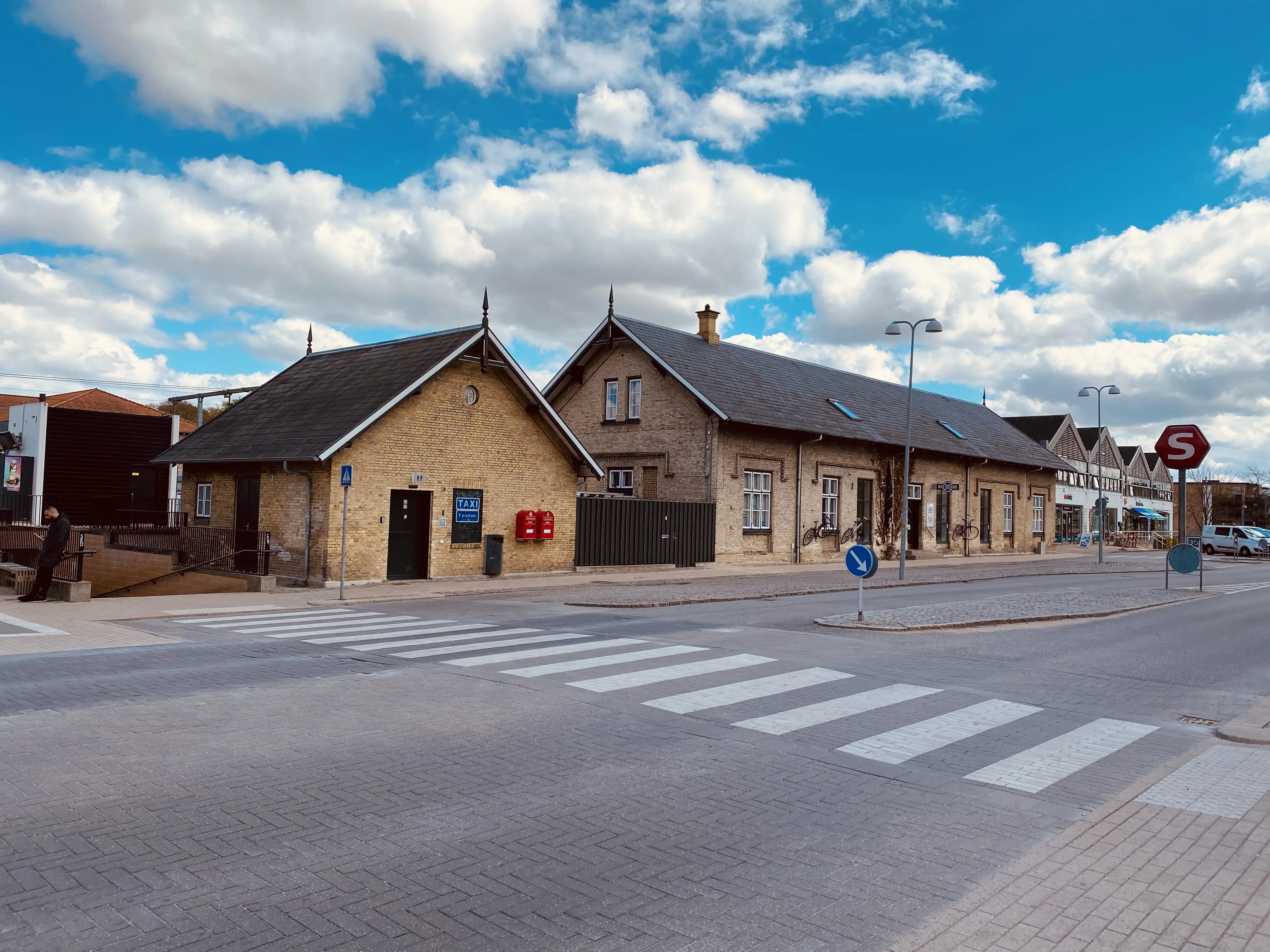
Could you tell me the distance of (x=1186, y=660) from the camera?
41.1 ft

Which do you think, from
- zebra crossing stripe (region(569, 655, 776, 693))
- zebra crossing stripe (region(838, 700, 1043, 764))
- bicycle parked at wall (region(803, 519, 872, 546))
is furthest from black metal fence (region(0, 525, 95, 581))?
bicycle parked at wall (region(803, 519, 872, 546))

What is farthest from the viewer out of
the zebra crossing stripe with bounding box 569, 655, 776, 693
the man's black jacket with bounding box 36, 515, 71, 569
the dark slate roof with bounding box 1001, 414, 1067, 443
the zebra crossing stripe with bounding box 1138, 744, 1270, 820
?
the dark slate roof with bounding box 1001, 414, 1067, 443

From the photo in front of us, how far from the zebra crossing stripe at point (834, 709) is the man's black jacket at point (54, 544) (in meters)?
14.5

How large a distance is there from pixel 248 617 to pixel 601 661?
7695mm

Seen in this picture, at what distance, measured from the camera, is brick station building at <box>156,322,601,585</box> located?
2192cm

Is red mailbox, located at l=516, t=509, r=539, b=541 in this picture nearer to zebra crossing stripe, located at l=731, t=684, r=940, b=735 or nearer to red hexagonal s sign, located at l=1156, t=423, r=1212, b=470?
red hexagonal s sign, located at l=1156, t=423, r=1212, b=470

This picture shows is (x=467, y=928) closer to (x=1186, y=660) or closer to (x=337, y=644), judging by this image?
(x=337, y=644)

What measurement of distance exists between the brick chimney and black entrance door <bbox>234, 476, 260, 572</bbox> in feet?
61.1

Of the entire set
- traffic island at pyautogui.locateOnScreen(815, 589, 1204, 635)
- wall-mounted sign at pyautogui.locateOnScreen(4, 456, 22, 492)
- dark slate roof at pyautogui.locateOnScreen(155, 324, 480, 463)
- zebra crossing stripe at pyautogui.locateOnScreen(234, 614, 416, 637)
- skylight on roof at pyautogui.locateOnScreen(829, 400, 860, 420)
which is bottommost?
zebra crossing stripe at pyautogui.locateOnScreen(234, 614, 416, 637)

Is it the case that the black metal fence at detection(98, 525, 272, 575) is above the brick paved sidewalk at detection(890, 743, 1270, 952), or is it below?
above

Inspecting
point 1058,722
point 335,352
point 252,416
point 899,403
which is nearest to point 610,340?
point 335,352

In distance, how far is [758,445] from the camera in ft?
108

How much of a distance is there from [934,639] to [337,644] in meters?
8.18

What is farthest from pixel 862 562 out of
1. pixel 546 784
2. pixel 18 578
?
pixel 18 578
